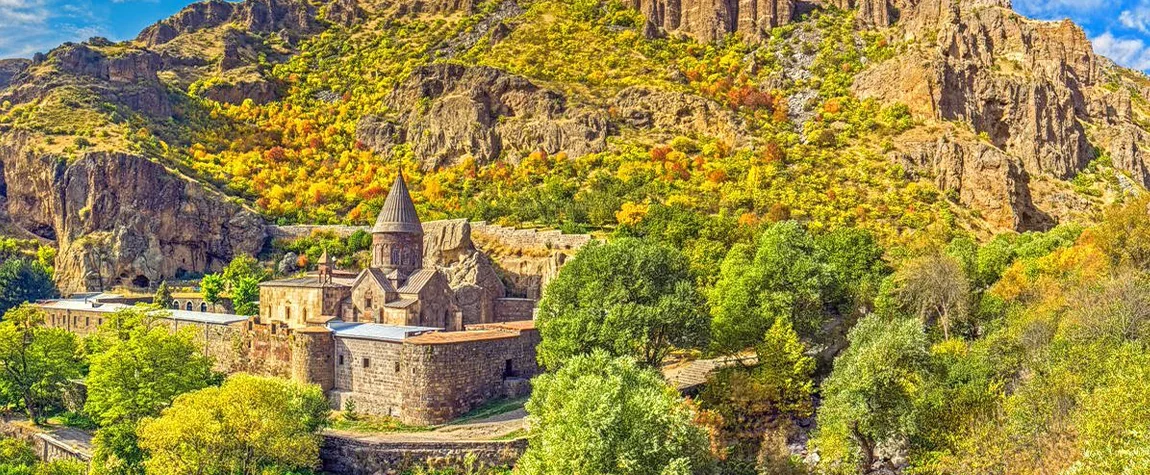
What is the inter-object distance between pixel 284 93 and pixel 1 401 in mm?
64129

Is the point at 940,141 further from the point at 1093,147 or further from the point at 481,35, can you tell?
the point at 481,35

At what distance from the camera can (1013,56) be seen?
A: 267ft

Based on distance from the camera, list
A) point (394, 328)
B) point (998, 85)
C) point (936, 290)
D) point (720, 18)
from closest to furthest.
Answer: point (394, 328) → point (936, 290) → point (998, 85) → point (720, 18)

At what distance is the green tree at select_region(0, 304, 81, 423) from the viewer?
127 ft

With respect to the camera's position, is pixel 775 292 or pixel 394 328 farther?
pixel 775 292

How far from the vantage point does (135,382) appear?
34.2 meters

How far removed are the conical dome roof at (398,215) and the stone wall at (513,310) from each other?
21.4 feet

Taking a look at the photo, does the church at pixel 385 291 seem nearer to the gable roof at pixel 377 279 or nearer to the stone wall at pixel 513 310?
the gable roof at pixel 377 279

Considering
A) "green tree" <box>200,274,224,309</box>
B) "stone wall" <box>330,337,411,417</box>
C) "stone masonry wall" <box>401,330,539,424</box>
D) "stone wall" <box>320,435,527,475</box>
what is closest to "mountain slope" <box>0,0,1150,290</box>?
"green tree" <box>200,274,224,309</box>

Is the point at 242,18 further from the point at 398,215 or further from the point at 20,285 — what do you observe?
the point at 398,215

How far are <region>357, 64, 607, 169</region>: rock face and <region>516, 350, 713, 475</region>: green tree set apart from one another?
5253cm

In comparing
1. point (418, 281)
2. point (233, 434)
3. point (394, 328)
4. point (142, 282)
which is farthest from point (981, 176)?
point (142, 282)

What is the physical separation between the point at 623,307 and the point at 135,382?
19672 mm

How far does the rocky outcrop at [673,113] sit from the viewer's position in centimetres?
7738
